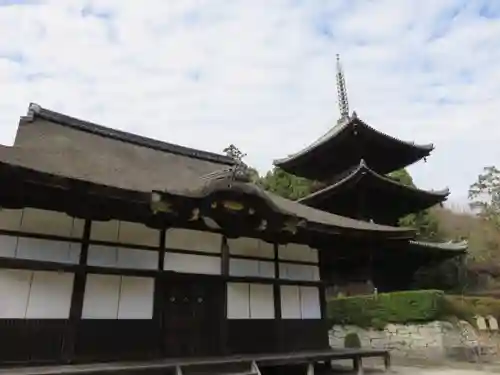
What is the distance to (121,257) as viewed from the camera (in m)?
6.57

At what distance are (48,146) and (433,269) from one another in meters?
15.6

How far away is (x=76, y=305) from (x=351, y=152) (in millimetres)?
13329

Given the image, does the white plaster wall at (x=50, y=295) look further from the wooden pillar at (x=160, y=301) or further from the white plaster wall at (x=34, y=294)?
the wooden pillar at (x=160, y=301)

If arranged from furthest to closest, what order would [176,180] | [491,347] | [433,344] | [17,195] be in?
[491,347] < [433,344] < [176,180] < [17,195]

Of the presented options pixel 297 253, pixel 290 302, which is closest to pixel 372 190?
pixel 297 253

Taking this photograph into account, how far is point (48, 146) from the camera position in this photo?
7.88 metres

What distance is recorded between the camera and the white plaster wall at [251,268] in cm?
759

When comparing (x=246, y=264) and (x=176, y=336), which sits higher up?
(x=246, y=264)

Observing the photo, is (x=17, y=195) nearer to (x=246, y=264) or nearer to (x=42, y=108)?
(x=246, y=264)

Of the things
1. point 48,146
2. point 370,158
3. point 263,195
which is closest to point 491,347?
point 370,158

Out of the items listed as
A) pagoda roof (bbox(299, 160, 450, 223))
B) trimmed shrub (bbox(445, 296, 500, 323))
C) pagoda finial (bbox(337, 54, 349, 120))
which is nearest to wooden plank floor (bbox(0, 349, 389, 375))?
trimmed shrub (bbox(445, 296, 500, 323))

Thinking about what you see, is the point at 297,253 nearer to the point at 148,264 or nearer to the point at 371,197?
the point at 148,264

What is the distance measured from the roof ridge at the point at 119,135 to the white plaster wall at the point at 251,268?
4521mm

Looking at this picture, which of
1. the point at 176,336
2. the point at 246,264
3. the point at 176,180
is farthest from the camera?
the point at 176,180
